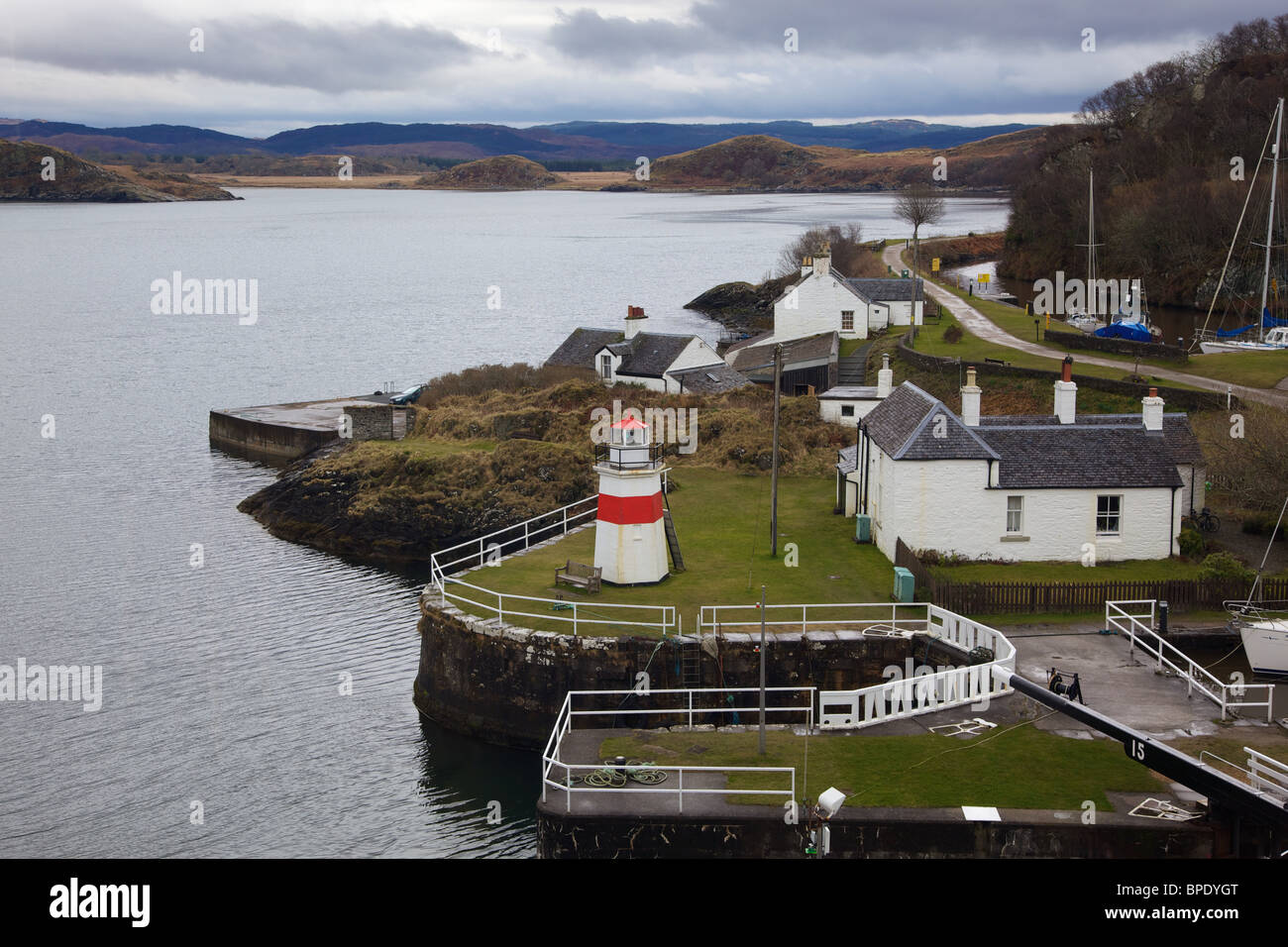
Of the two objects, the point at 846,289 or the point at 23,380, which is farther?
the point at 23,380

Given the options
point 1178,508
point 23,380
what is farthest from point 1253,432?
point 23,380

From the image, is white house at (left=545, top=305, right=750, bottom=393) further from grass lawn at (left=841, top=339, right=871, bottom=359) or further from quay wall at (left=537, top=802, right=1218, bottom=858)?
quay wall at (left=537, top=802, right=1218, bottom=858)

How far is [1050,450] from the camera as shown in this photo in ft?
112

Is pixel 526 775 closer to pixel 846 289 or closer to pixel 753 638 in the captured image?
pixel 753 638

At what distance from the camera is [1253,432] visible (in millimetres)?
39438

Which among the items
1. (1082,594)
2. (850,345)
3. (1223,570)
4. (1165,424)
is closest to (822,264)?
(850,345)

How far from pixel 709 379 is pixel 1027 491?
31788 millimetres

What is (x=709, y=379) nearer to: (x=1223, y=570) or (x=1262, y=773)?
(x=1223, y=570)

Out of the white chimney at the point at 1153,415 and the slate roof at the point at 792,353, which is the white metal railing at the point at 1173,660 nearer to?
the white chimney at the point at 1153,415

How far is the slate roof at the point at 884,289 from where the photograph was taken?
254 feet

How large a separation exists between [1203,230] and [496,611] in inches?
3075

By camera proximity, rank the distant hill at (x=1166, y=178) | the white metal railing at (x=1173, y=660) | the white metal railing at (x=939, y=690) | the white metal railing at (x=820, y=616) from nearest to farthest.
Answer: the white metal railing at (x=1173, y=660)
the white metal railing at (x=939, y=690)
the white metal railing at (x=820, y=616)
the distant hill at (x=1166, y=178)

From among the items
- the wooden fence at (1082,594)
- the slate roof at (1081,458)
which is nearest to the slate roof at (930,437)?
the slate roof at (1081,458)

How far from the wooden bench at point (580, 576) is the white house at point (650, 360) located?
1234 inches
